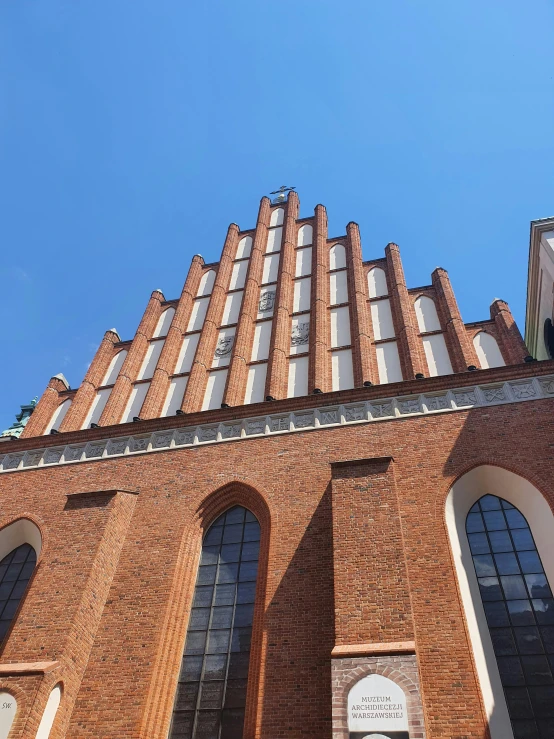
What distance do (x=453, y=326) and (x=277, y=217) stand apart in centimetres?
771

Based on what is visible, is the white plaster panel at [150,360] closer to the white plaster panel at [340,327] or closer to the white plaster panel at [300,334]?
the white plaster panel at [300,334]

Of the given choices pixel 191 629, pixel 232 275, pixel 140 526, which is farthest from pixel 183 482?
pixel 232 275

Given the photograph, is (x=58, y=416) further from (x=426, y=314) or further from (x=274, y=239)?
(x=426, y=314)

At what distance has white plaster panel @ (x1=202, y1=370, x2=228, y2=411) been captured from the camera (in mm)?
11406

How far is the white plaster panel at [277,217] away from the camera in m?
16.6

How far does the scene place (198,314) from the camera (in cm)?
1415

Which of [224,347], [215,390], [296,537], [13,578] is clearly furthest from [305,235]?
[13,578]

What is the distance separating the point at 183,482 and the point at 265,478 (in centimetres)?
153

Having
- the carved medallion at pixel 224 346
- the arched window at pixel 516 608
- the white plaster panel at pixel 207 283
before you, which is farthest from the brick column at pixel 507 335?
the white plaster panel at pixel 207 283

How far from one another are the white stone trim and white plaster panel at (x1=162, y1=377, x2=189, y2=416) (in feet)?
2.92

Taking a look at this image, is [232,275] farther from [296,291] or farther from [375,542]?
[375,542]

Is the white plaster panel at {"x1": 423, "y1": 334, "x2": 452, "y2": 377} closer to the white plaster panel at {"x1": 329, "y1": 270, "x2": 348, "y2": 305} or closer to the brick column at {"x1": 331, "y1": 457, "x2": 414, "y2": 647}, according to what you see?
the white plaster panel at {"x1": 329, "y1": 270, "x2": 348, "y2": 305}

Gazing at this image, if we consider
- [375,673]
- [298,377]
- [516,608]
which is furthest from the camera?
[298,377]

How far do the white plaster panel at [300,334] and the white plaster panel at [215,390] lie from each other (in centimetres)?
166
